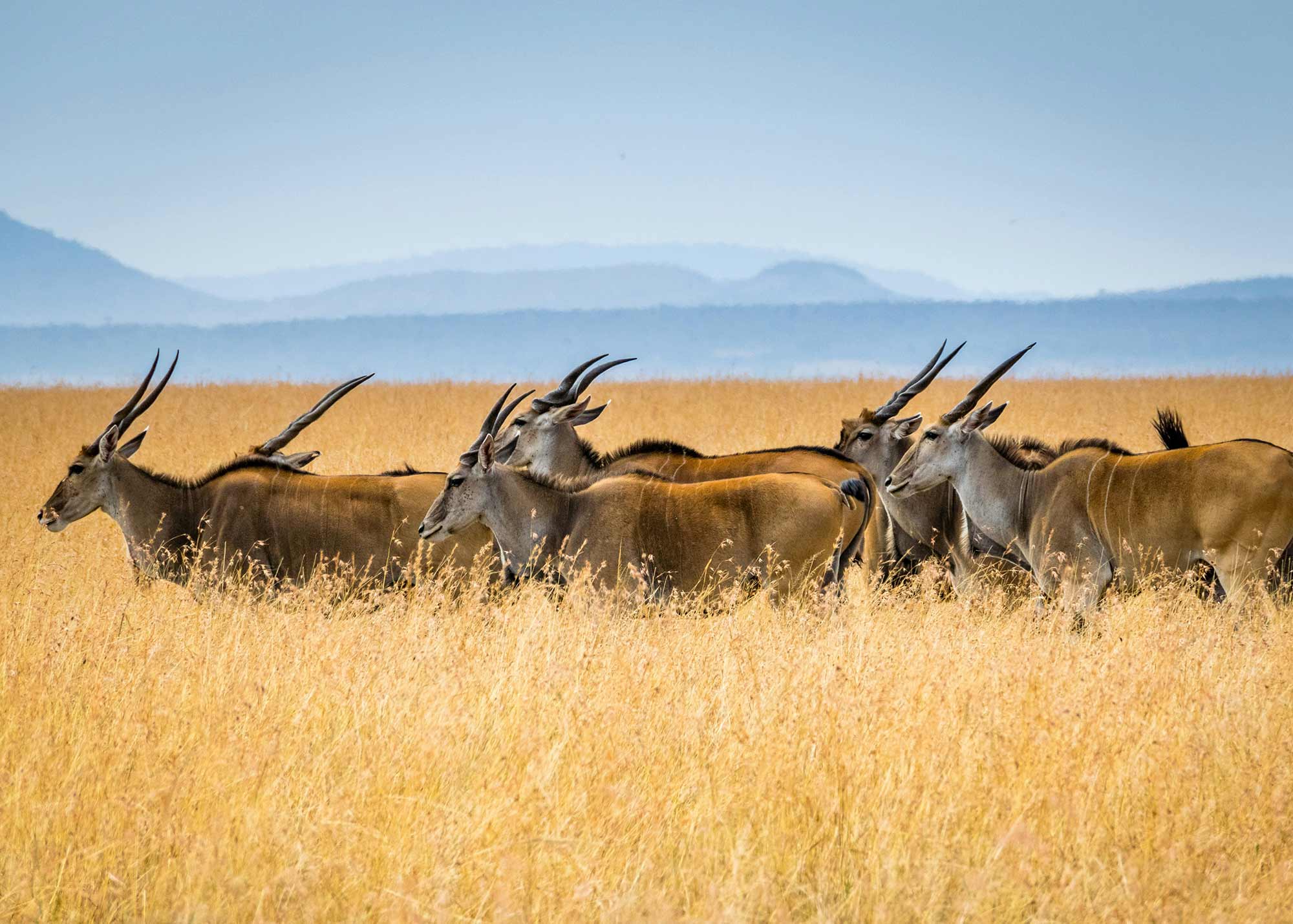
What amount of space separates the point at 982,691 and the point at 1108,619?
2359mm

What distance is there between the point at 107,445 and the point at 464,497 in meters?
2.91

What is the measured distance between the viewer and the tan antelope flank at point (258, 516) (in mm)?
8812

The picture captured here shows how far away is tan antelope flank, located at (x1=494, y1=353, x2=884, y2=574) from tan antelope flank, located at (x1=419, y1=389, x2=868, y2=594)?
9.1 inches

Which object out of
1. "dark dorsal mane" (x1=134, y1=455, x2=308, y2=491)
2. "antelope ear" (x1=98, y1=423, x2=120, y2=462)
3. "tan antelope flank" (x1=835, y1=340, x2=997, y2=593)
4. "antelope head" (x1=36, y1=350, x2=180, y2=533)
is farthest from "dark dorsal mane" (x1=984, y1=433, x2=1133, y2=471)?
"antelope ear" (x1=98, y1=423, x2=120, y2=462)

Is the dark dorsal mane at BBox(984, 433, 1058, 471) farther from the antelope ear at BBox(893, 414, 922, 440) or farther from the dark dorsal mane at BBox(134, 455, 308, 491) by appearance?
the dark dorsal mane at BBox(134, 455, 308, 491)

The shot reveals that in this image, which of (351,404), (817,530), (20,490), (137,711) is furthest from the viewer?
(351,404)

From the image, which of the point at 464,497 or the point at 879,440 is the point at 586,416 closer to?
the point at 879,440

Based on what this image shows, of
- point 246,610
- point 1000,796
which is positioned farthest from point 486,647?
point 1000,796

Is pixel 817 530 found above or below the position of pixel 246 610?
above

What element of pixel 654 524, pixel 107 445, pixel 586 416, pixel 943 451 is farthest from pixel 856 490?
pixel 107 445

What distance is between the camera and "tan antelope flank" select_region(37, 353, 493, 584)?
347 inches

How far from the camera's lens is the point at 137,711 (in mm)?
5379

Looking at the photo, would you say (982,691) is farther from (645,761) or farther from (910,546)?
(910,546)

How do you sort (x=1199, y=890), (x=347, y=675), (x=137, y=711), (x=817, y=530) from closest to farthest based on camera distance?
(x=1199, y=890) → (x=137, y=711) → (x=347, y=675) → (x=817, y=530)
